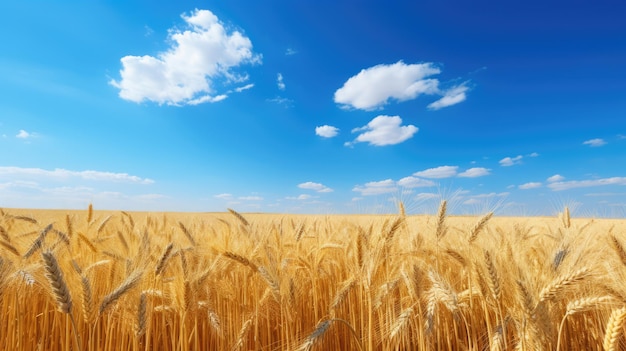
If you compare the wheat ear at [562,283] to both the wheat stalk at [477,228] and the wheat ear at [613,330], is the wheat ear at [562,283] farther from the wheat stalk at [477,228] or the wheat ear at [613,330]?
the wheat stalk at [477,228]

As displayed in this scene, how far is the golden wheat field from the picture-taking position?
192 cm

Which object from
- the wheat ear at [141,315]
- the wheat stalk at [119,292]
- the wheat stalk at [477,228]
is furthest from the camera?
the wheat stalk at [477,228]

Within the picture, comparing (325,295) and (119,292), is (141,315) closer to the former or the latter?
(119,292)

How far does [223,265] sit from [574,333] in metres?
2.87

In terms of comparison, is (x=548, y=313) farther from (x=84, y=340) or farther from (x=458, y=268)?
(x=84, y=340)

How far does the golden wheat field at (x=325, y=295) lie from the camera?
1922 mm

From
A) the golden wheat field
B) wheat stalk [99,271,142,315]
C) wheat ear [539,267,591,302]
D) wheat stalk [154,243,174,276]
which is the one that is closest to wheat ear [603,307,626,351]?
the golden wheat field

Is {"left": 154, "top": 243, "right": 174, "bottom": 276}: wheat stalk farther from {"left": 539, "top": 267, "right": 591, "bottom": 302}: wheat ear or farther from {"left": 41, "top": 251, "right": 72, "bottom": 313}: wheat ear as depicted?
{"left": 539, "top": 267, "right": 591, "bottom": 302}: wheat ear

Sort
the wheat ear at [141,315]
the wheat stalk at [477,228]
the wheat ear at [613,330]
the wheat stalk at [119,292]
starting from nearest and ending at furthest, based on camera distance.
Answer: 1. the wheat ear at [613,330]
2. the wheat stalk at [119,292]
3. the wheat ear at [141,315]
4. the wheat stalk at [477,228]

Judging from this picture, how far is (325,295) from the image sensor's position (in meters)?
3.51

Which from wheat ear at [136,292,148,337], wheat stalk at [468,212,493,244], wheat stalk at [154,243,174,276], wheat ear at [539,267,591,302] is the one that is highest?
wheat stalk at [468,212,493,244]

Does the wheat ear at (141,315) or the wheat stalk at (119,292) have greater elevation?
the wheat stalk at (119,292)

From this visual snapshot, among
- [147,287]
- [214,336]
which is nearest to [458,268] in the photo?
[214,336]

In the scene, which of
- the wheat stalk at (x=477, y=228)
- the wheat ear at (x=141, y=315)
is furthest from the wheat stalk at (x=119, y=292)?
the wheat stalk at (x=477, y=228)
